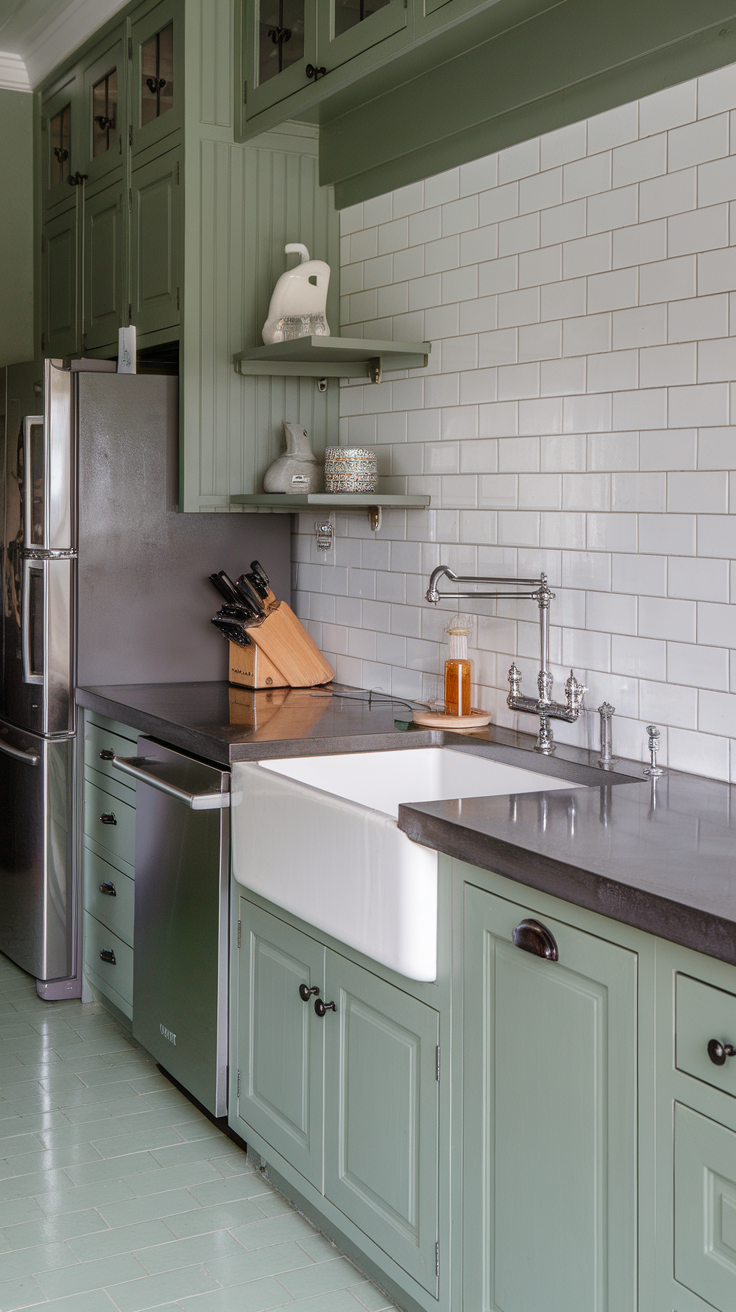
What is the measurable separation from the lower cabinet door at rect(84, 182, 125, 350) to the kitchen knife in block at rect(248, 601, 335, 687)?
121cm

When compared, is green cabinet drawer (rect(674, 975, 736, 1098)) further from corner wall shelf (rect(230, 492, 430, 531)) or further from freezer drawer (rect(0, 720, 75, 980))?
freezer drawer (rect(0, 720, 75, 980))

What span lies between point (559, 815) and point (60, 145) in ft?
12.0

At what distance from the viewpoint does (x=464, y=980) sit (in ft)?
6.27

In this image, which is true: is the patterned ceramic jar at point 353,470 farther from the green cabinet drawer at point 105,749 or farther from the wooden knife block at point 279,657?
the green cabinet drawer at point 105,749

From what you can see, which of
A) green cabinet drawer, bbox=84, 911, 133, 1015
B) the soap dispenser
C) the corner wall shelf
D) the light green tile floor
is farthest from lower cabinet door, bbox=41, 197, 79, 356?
the light green tile floor

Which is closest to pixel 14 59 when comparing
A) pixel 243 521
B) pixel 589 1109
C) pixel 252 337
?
pixel 252 337

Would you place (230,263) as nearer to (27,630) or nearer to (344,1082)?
(27,630)

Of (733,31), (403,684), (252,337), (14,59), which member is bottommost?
(403,684)

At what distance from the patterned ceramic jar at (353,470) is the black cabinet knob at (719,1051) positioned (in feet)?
7.06

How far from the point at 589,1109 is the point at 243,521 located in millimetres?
2516

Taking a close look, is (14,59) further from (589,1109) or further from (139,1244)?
(589,1109)

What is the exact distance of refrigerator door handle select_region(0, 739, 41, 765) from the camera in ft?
11.8

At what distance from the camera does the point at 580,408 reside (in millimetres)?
2678

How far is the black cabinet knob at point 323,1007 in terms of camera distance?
90.4 inches
